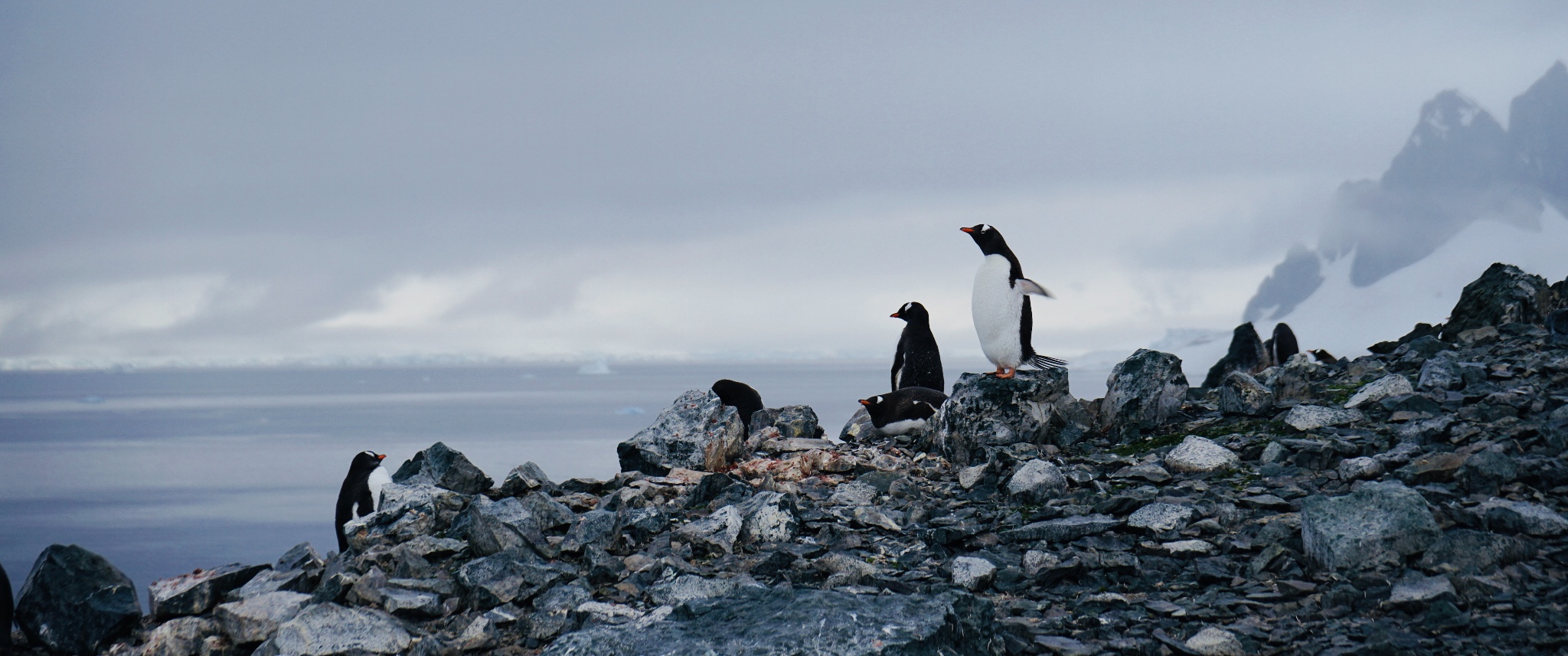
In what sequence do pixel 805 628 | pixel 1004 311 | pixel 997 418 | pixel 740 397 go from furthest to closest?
pixel 740 397 → pixel 1004 311 → pixel 997 418 → pixel 805 628

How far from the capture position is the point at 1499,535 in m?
4.37

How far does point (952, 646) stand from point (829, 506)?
100.0 inches

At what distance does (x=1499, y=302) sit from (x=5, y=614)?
40.3ft

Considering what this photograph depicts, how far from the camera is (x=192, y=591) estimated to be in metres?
5.54

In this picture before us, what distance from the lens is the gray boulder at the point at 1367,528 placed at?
14.4 feet

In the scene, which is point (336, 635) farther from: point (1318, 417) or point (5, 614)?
point (1318, 417)

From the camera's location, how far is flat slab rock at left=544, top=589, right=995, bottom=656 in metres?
3.43

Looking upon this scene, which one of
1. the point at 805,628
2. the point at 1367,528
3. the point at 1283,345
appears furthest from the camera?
the point at 1283,345

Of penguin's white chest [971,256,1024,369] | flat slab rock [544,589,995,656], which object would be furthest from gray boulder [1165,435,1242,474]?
flat slab rock [544,589,995,656]

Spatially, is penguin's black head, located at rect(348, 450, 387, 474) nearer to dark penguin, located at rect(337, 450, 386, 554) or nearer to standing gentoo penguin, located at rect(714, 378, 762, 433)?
dark penguin, located at rect(337, 450, 386, 554)

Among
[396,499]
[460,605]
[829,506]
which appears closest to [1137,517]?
[829,506]

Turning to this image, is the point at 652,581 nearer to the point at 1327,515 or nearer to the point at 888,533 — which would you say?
the point at 888,533

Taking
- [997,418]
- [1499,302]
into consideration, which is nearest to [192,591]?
[997,418]

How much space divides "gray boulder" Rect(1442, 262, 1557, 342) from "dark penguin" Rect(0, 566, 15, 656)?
11604 mm
